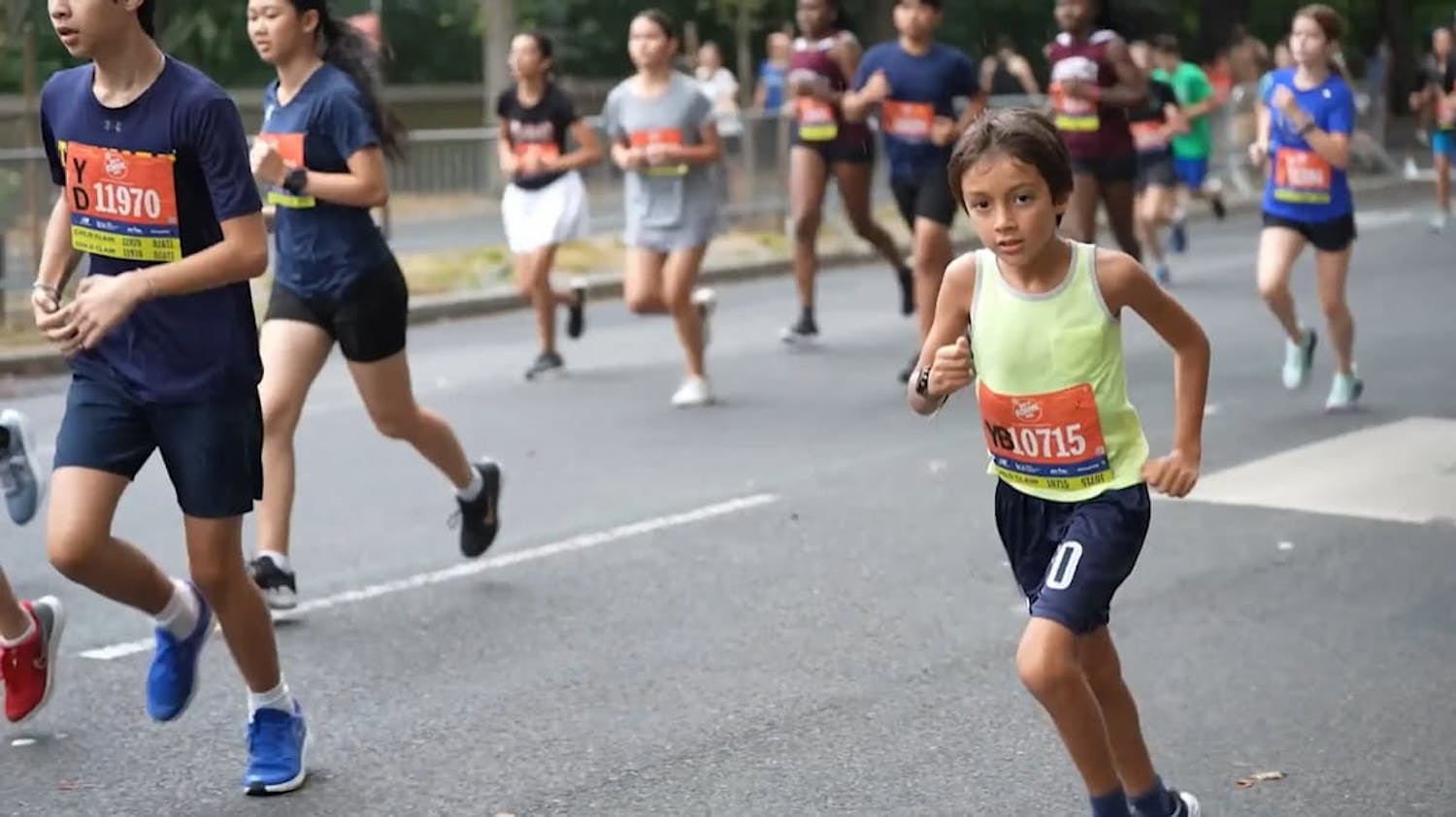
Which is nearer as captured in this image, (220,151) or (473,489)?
(220,151)

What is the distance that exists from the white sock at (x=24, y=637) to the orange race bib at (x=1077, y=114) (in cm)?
794

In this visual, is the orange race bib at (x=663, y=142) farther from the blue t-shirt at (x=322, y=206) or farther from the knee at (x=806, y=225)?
the blue t-shirt at (x=322, y=206)

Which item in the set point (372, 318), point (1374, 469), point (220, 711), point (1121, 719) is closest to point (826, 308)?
point (1374, 469)

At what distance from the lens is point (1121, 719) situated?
4434mm

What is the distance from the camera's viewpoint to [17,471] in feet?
20.8

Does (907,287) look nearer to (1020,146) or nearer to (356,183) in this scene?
(356,183)

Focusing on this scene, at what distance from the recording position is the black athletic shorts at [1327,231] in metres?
10.0

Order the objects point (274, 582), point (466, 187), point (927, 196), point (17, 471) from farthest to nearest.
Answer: point (466, 187)
point (927, 196)
point (274, 582)
point (17, 471)

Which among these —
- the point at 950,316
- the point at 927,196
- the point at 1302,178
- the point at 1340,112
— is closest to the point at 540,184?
the point at 927,196

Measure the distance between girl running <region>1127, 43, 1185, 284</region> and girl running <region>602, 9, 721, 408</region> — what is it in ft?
20.4

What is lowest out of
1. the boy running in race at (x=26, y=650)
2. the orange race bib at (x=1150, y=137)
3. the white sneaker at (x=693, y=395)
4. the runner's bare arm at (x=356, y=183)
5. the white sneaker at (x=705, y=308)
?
the orange race bib at (x=1150, y=137)

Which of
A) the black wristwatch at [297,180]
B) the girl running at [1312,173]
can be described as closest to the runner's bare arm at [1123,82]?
the girl running at [1312,173]

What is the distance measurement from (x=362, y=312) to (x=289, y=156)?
0.49 m

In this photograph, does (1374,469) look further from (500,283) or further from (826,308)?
(500,283)
